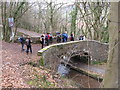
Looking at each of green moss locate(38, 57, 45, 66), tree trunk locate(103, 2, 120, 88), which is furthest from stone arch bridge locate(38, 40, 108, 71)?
tree trunk locate(103, 2, 120, 88)

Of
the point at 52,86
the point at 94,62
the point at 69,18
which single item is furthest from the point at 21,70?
the point at 69,18

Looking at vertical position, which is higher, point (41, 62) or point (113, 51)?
point (113, 51)

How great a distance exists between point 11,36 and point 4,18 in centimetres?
226

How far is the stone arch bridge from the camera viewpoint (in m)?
9.92

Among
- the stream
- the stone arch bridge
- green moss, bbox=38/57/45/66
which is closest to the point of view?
green moss, bbox=38/57/45/66

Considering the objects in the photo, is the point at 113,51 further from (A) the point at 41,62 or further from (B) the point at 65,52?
(B) the point at 65,52

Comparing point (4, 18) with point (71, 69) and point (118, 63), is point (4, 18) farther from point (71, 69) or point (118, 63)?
point (118, 63)

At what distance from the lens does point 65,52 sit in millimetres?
12102

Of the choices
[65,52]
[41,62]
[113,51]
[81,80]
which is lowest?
[81,80]

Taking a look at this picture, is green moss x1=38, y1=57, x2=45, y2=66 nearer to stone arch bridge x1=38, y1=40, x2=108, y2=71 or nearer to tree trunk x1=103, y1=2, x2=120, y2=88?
stone arch bridge x1=38, y1=40, x2=108, y2=71

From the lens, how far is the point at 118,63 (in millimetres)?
1831

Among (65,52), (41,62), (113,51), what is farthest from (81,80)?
(113,51)

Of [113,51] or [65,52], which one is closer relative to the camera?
[113,51]

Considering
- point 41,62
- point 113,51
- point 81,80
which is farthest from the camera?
point 81,80
